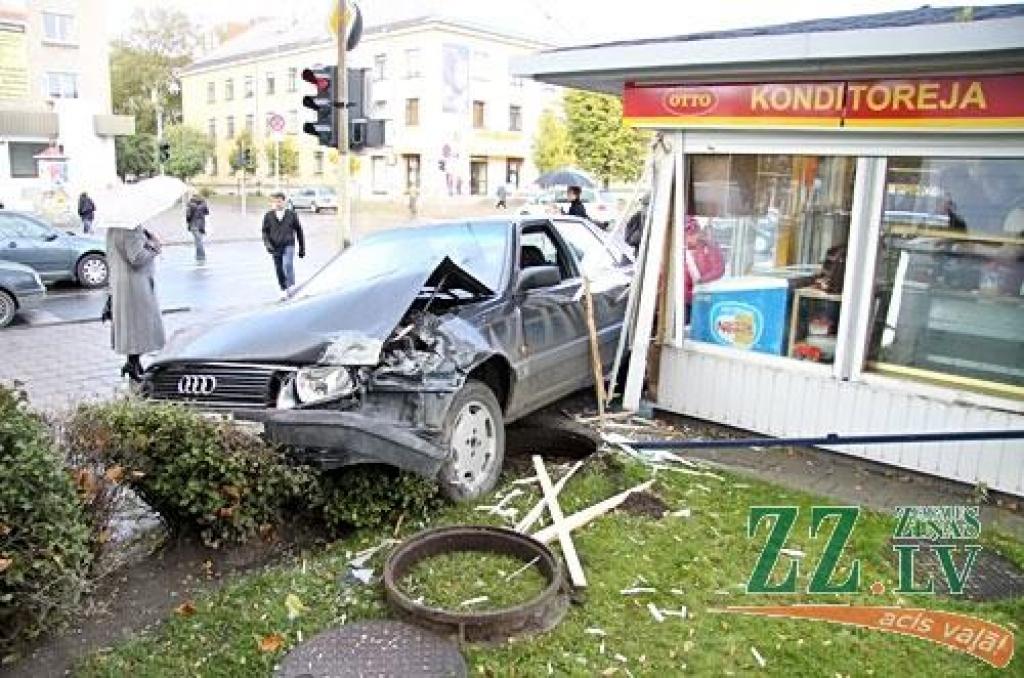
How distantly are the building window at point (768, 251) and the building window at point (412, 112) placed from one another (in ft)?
159

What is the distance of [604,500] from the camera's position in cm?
506

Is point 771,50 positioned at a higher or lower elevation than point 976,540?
higher

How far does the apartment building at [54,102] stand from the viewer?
121ft

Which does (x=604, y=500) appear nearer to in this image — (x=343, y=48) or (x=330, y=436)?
(x=330, y=436)

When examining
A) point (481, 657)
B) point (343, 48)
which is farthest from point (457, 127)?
point (481, 657)

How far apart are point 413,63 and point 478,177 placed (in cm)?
824

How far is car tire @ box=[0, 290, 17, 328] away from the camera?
1149 centimetres

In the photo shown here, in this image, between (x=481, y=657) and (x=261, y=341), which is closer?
(x=481, y=657)

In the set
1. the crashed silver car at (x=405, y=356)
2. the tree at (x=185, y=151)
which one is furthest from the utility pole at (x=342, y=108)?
the tree at (x=185, y=151)

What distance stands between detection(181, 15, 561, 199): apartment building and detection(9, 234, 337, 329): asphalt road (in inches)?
1074

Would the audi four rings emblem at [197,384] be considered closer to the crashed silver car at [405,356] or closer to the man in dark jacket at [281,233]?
the crashed silver car at [405,356]

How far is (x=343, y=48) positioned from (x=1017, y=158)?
25.1 feet

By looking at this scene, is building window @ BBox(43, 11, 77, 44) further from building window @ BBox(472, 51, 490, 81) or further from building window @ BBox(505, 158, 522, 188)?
building window @ BBox(505, 158, 522, 188)

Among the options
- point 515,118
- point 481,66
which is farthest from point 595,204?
point 515,118
